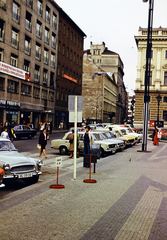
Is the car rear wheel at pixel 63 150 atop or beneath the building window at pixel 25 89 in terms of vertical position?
beneath

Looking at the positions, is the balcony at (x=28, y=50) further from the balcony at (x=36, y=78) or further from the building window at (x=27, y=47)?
the balcony at (x=36, y=78)

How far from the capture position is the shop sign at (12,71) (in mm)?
36553

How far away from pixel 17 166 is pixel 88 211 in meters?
3.33

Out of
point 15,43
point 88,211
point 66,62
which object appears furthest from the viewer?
point 66,62

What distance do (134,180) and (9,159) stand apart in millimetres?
4165

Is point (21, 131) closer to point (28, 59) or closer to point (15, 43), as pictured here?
point (15, 43)

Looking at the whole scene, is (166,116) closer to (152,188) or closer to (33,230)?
(152,188)

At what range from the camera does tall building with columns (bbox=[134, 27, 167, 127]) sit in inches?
2621

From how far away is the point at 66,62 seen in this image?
61531 mm

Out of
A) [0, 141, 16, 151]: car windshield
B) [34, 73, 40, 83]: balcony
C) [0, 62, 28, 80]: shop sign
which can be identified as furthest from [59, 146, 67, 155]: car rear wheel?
[34, 73, 40, 83]: balcony

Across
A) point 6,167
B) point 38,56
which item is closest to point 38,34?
point 38,56

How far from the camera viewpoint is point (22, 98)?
42.4 meters

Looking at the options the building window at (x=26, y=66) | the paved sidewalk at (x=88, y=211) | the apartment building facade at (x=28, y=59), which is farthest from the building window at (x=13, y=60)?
the paved sidewalk at (x=88, y=211)

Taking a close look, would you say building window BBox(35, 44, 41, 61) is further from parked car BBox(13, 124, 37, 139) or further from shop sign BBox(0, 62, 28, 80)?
parked car BBox(13, 124, 37, 139)
